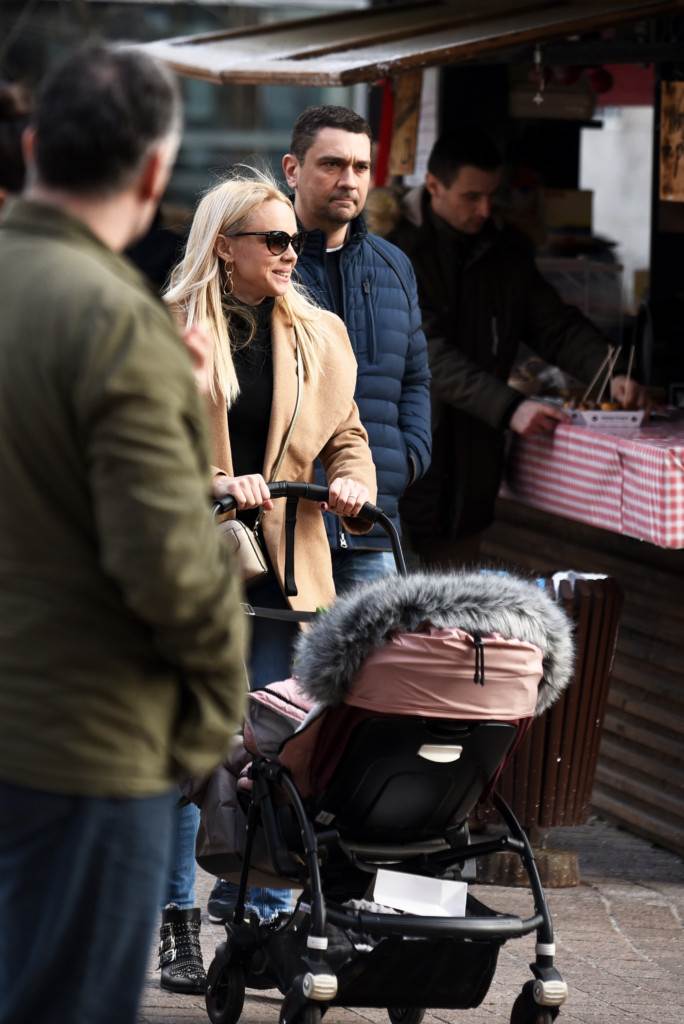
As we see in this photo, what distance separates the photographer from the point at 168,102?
263cm

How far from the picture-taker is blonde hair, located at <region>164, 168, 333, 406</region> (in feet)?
14.7

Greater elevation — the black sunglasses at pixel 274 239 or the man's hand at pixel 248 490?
the black sunglasses at pixel 274 239

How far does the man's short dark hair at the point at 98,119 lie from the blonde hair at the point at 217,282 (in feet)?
6.06

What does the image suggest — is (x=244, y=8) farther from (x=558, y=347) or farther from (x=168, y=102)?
(x=168, y=102)

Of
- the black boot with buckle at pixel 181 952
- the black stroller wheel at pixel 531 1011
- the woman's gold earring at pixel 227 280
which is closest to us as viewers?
the black stroller wheel at pixel 531 1011

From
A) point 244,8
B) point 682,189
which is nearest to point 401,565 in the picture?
point 682,189

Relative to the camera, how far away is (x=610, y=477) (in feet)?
21.2

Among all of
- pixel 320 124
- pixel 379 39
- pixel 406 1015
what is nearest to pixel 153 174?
pixel 406 1015

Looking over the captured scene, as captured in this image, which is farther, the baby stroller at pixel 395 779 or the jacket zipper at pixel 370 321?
the jacket zipper at pixel 370 321

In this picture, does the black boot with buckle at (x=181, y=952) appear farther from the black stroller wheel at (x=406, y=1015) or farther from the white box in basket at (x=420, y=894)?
the white box in basket at (x=420, y=894)

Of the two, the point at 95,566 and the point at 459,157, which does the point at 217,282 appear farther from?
the point at 459,157

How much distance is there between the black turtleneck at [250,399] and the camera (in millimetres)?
4562

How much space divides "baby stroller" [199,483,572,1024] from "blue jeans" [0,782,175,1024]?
1107mm

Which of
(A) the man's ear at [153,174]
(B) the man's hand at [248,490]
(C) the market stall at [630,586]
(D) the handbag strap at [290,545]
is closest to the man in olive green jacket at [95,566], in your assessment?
(A) the man's ear at [153,174]
